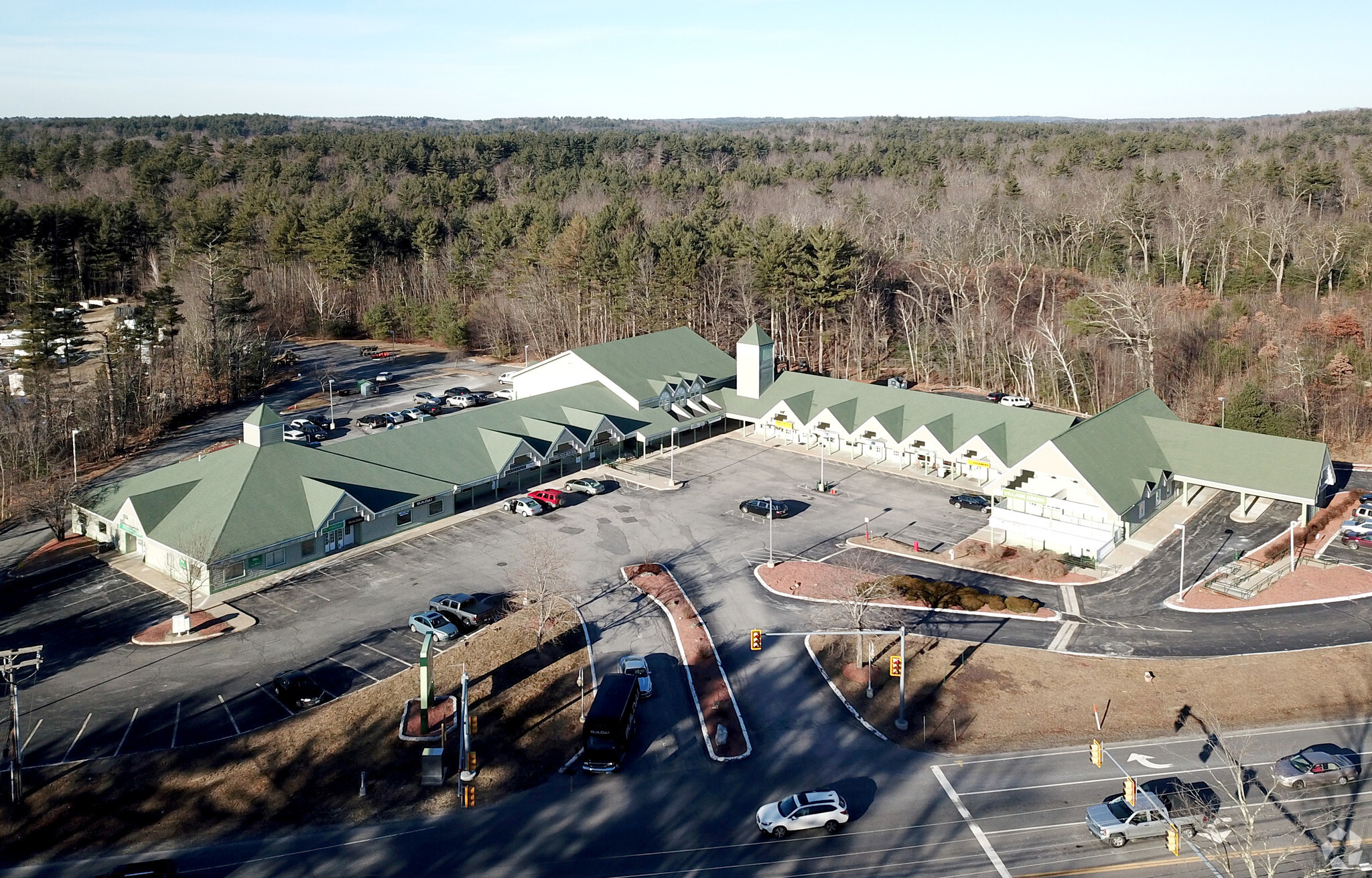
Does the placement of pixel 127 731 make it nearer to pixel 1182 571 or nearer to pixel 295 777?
pixel 295 777

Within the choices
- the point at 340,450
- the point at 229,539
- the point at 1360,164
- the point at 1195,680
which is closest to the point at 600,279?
the point at 340,450

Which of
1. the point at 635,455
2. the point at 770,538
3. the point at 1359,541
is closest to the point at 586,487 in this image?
the point at 635,455

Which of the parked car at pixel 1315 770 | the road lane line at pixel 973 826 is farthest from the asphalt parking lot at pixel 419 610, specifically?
the parked car at pixel 1315 770

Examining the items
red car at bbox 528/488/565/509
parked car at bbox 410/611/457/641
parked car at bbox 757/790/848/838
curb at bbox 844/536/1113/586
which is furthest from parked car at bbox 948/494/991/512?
parked car at bbox 410/611/457/641

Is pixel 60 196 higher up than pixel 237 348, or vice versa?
pixel 60 196

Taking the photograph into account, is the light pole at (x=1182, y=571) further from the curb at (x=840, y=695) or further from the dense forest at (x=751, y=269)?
the dense forest at (x=751, y=269)

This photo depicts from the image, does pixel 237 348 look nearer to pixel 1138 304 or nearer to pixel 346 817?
pixel 346 817
